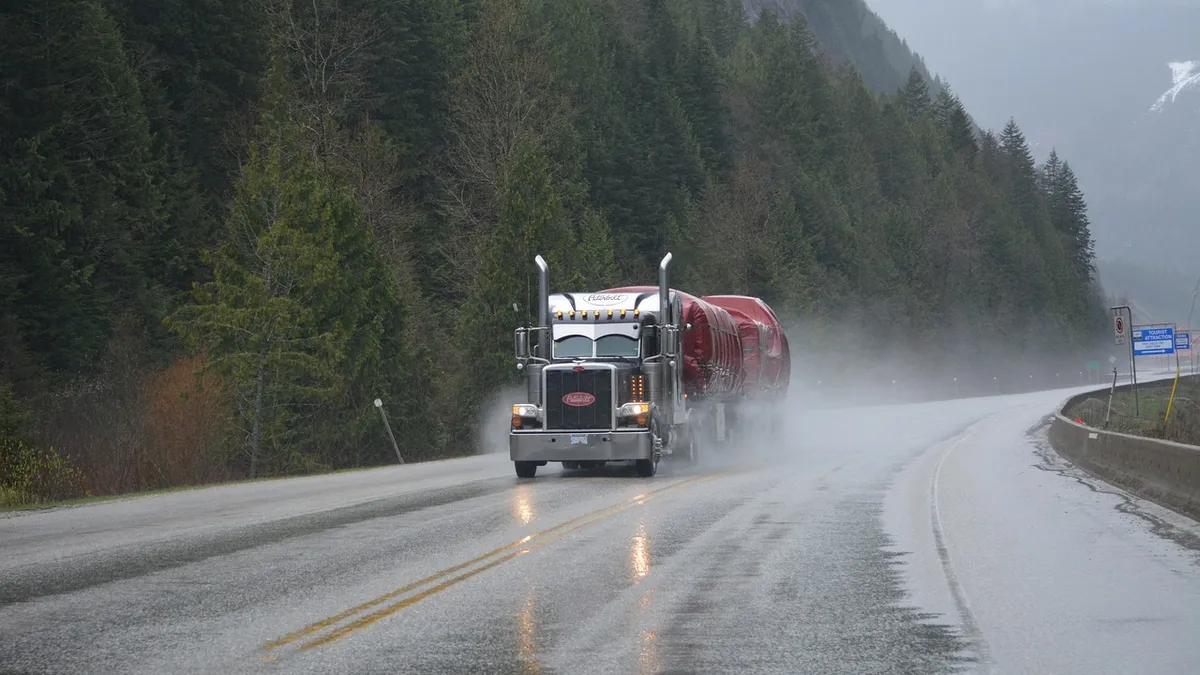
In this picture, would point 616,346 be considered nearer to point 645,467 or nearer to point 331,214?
point 645,467

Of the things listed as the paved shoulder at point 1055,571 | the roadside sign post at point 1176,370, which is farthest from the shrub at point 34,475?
the roadside sign post at point 1176,370

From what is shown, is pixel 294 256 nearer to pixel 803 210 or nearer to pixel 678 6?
pixel 803 210

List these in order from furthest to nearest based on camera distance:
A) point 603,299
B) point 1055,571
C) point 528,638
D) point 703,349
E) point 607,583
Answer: point 703,349 → point 603,299 → point 1055,571 → point 607,583 → point 528,638

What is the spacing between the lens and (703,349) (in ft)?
94.9

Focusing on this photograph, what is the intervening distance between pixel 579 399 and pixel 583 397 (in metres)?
0.08

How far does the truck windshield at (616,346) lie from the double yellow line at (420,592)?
292 inches

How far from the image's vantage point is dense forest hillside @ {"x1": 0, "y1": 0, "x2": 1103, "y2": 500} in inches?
1352

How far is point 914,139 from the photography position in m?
148

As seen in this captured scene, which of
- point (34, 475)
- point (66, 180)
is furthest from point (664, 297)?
point (66, 180)

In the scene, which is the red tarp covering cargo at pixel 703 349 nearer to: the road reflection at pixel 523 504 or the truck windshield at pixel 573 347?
the truck windshield at pixel 573 347

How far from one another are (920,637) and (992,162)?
175 m

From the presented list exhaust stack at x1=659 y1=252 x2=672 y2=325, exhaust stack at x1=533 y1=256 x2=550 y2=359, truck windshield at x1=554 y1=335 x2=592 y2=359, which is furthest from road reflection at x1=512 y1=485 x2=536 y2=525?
exhaust stack at x1=659 y1=252 x2=672 y2=325

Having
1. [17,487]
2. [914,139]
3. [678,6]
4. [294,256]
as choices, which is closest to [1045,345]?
[914,139]

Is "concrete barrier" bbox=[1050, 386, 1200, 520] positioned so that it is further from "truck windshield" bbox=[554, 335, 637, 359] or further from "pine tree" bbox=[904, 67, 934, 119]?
"pine tree" bbox=[904, 67, 934, 119]
